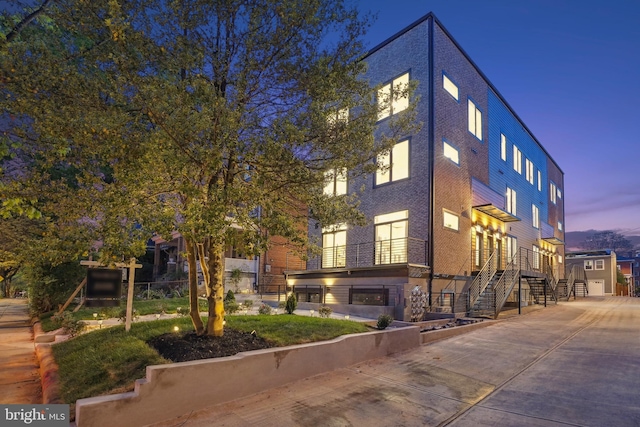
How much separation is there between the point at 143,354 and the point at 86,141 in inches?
142

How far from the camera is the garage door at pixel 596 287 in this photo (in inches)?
1836

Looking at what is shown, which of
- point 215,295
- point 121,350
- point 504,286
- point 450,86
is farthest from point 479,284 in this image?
point 121,350

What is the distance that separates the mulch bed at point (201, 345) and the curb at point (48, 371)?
60.3 inches

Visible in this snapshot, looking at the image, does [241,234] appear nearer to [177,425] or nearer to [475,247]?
[177,425]

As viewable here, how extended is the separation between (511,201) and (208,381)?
24280 mm

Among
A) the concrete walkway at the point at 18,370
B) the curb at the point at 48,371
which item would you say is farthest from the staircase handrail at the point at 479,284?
the concrete walkway at the point at 18,370

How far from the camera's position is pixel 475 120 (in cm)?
2100

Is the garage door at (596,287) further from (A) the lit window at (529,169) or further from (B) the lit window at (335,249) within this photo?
(B) the lit window at (335,249)

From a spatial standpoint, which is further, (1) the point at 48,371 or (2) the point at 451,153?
(2) the point at 451,153

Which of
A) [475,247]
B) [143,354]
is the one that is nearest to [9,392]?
[143,354]

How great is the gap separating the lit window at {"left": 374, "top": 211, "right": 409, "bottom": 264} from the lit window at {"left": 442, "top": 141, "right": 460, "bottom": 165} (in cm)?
346

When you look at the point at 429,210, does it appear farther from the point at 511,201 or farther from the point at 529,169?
the point at 529,169

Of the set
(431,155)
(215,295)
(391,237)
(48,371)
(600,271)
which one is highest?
(431,155)

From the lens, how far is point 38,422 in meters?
4.70
